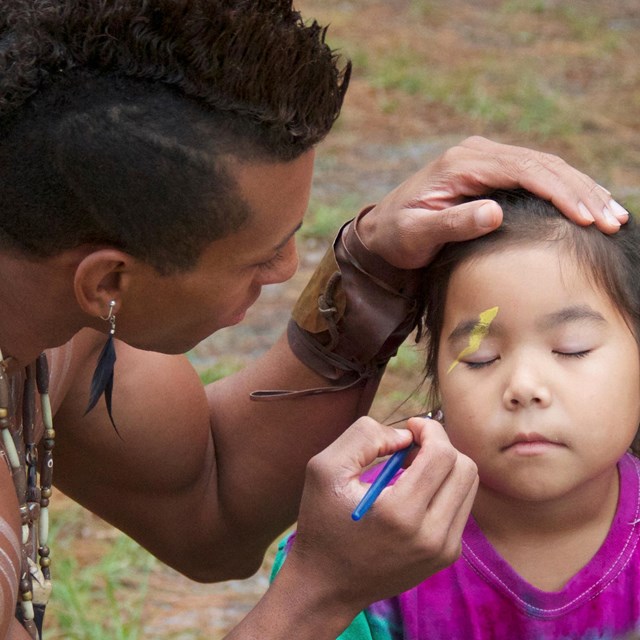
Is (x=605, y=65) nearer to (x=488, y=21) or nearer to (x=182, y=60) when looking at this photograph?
(x=488, y=21)

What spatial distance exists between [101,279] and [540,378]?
72 centimetres

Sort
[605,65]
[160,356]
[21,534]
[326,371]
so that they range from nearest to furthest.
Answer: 1. [21,534]
2. [326,371]
3. [160,356]
4. [605,65]

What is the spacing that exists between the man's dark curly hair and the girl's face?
443 mm

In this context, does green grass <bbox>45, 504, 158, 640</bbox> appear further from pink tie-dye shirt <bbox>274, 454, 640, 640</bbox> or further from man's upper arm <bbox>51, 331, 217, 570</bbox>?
pink tie-dye shirt <bbox>274, 454, 640, 640</bbox>

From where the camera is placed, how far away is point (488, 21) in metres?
8.95

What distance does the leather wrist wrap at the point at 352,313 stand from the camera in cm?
236

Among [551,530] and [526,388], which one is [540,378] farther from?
[551,530]

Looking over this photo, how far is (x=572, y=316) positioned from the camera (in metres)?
2.06

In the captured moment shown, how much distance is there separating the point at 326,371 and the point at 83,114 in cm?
81

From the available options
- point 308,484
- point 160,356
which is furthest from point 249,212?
point 160,356

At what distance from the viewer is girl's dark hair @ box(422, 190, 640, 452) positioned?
2.11 m

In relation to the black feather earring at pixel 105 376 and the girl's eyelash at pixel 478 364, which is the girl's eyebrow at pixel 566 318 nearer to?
the girl's eyelash at pixel 478 364

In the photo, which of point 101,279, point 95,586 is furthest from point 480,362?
point 95,586

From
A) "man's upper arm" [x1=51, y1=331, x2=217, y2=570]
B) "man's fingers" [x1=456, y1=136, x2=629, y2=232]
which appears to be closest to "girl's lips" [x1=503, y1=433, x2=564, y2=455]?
"man's fingers" [x1=456, y1=136, x2=629, y2=232]
